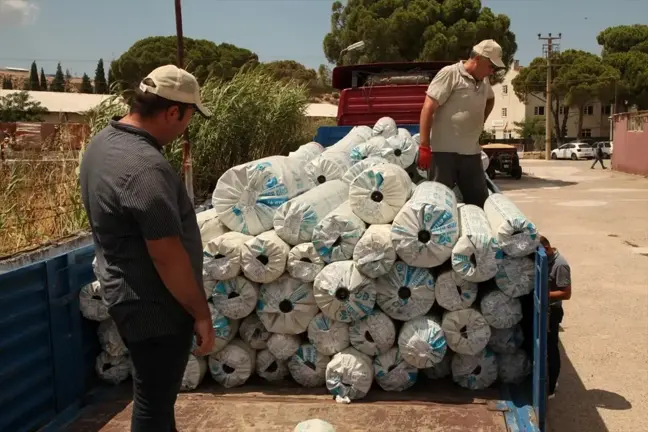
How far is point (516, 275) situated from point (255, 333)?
143 centimetres

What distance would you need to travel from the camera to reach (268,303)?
135 inches

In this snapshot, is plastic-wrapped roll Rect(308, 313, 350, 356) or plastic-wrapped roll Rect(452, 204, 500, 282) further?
plastic-wrapped roll Rect(308, 313, 350, 356)

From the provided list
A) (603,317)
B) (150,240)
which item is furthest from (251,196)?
(603,317)

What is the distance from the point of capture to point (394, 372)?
334 centimetres

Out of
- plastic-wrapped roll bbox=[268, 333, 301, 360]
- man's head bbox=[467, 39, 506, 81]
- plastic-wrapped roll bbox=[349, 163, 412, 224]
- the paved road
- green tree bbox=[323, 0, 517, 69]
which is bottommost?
the paved road

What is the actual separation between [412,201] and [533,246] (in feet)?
2.16

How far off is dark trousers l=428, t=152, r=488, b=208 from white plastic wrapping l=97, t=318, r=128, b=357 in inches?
97.2

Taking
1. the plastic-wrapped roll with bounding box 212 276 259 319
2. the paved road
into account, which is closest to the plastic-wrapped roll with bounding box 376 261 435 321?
the plastic-wrapped roll with bounding box 212 276 259 319

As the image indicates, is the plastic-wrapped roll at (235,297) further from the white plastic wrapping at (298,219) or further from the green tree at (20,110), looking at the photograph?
the green tree at (20,110)

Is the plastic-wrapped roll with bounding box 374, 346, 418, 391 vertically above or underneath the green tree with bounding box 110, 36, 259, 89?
underneath

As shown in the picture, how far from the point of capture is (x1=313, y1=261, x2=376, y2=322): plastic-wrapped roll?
3.24 metres

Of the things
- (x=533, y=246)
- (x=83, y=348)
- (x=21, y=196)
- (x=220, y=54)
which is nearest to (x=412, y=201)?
(x=533, y=246)

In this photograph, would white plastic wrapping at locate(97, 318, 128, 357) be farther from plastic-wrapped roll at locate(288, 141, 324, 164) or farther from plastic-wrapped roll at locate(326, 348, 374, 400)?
plastic-wrapped roll at locate(288, 141, 324, 164)

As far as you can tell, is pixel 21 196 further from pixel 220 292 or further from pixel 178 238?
pixel 178 238
